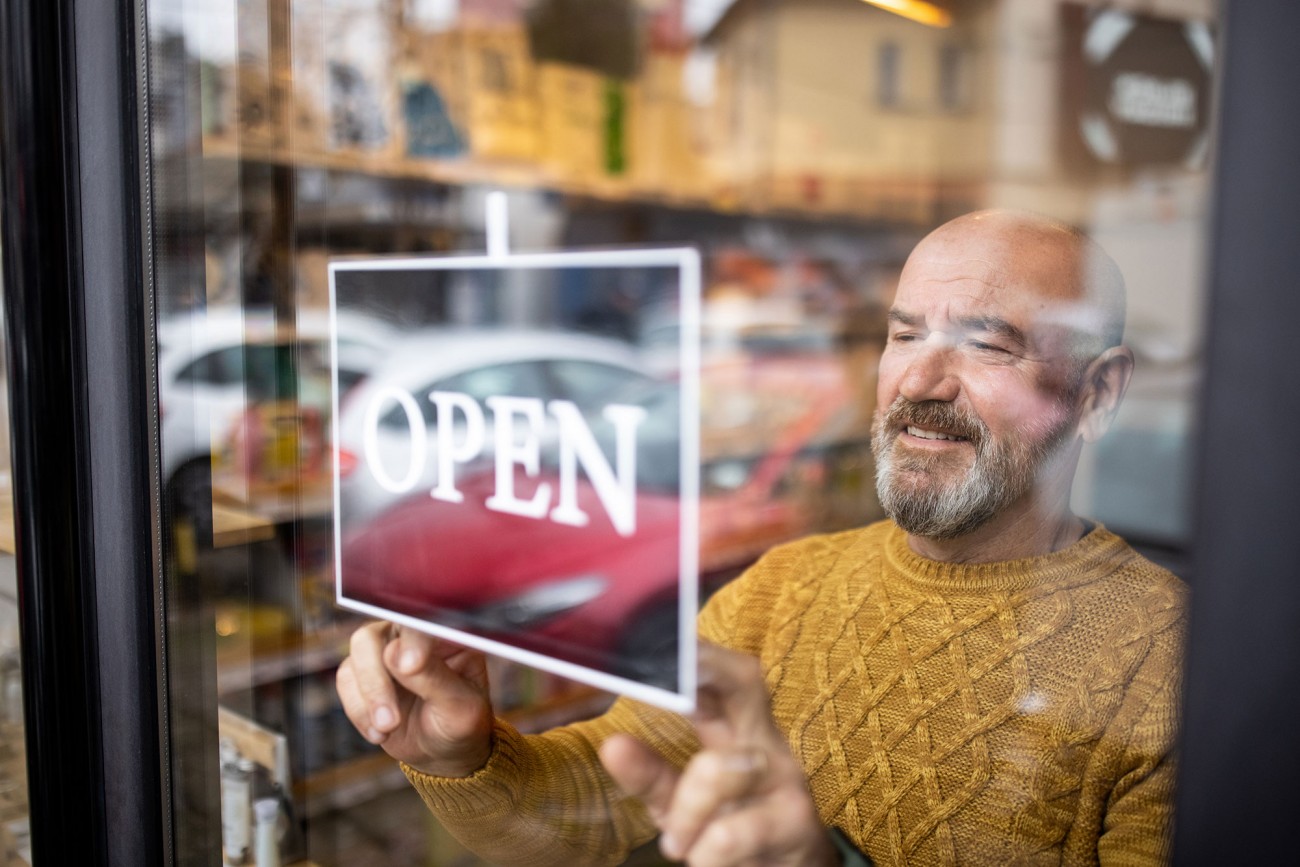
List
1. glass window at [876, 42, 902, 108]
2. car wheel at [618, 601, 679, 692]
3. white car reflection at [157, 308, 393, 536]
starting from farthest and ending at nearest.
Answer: glass window at [876, 42, 902, 108] → white car reflection at [157, 308, 393, 536] → car wheel at [618, 601, 679, 692]

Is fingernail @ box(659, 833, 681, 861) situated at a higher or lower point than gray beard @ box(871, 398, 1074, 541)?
lower

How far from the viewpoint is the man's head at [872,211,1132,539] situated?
39.1 inches

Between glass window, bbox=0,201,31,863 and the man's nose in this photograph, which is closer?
the man's nose

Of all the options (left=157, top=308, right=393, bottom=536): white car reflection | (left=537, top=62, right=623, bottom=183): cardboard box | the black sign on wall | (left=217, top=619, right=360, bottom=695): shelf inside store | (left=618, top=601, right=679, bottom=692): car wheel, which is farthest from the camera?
(left=537, top=62, right=623, bottom=183): cardboard box

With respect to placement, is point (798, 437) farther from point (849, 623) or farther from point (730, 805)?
point (730, 805)

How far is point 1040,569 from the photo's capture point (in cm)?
102

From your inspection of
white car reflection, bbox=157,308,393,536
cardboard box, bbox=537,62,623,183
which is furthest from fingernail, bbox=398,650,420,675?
cardboard box, bbox=537,62,623,183

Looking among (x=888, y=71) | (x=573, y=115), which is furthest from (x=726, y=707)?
(x=888, y=71)

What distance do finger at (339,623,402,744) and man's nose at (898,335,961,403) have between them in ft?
1.81

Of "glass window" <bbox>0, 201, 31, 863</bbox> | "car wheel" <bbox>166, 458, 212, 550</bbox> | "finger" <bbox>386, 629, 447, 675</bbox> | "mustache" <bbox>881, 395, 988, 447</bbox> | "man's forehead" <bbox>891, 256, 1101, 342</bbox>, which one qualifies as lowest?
"glass window" <bbox>0, 201, 31, 863</bbox>

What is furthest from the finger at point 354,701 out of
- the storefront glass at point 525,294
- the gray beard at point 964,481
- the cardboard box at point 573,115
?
the cardboard box at point 573,115

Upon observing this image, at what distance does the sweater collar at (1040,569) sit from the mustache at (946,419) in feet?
0.43

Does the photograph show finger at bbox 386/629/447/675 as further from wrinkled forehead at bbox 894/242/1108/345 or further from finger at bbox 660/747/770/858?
wrinkled forehead at bbox 894/242/1108/345

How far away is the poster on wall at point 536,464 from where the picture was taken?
744mm
